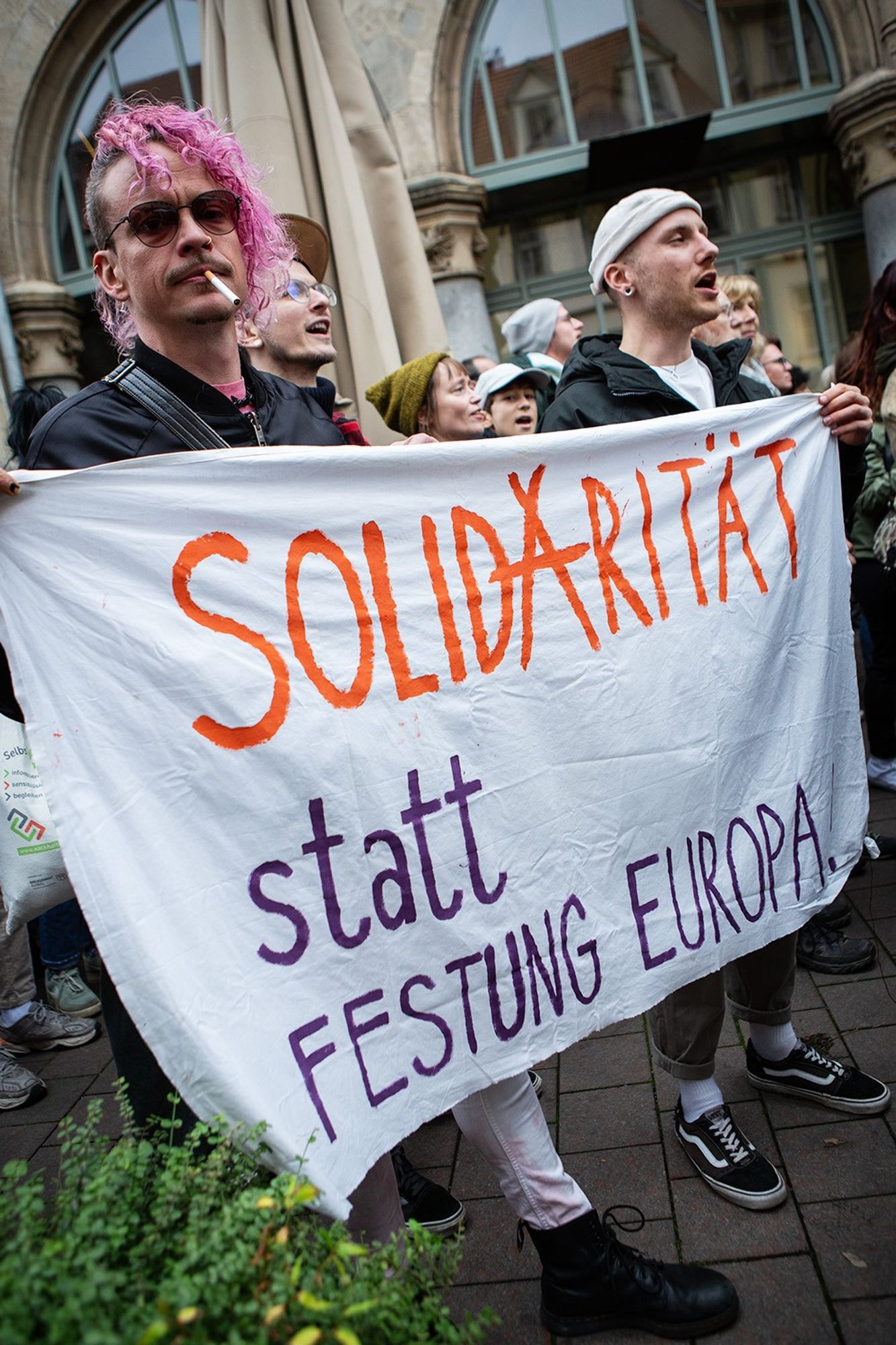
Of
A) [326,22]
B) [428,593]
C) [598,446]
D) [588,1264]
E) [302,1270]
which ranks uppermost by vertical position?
[326,22]

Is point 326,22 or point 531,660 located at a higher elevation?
point 326,22

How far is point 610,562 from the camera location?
6.88 feet

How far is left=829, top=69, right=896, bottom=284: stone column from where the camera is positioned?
729 centimetres

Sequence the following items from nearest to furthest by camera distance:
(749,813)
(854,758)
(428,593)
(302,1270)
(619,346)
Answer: (302,1270) → (428,593) → (749,813) → (854,758) → (619,346)

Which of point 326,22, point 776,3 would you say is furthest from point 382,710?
point 776,3

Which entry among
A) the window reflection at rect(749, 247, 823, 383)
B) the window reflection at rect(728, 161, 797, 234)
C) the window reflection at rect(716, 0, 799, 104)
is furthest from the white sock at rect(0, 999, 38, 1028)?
the window reflection at rect(716, 0, 799, 104)

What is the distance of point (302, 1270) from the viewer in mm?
1149

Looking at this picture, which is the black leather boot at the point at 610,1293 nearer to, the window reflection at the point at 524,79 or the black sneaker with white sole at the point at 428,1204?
the black sneaker with white sole at the point at 428,1204

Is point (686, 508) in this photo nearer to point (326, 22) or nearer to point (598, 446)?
point (598, 446)

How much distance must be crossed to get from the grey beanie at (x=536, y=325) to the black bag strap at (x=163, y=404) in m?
3.18

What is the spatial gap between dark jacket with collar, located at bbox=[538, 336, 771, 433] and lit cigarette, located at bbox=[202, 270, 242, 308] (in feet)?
2.69

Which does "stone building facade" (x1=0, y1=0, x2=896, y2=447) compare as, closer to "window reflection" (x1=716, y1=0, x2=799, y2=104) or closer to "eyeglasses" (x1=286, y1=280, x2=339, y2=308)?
"window reflection" (x1=716, y1=0, x2=799, y2=104)

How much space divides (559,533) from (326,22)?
9.55ft

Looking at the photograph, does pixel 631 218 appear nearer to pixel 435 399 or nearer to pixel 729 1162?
pixel 435 399
